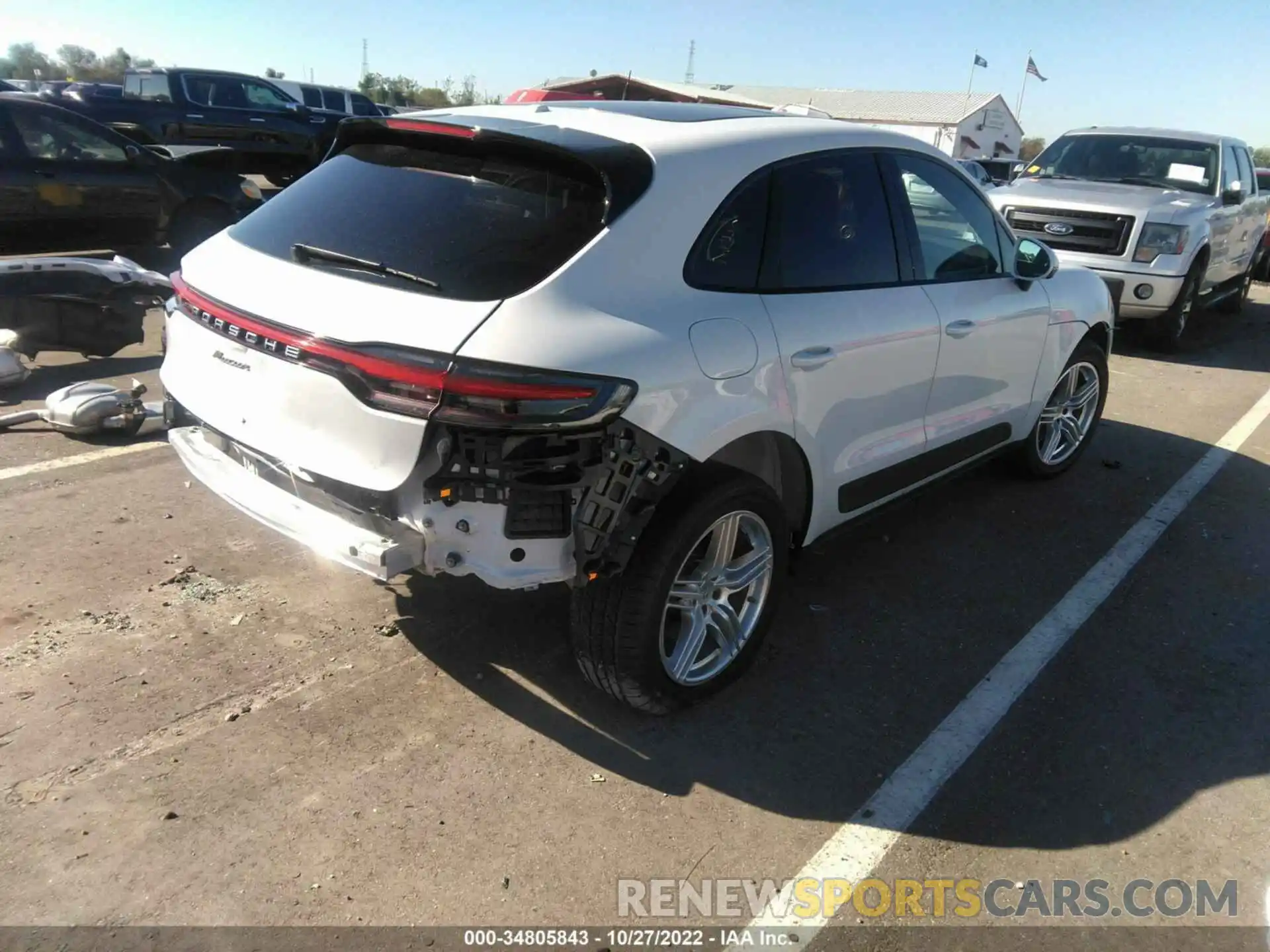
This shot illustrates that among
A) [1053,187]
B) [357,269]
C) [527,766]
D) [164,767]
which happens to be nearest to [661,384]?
[357,269]

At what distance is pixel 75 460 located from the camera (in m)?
4.92

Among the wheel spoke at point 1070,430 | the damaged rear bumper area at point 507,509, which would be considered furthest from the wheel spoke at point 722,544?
the wheel spoke at point 1070,430

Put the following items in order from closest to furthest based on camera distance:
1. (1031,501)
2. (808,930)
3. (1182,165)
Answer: (808,930)
(1031,501)
(1182,165)

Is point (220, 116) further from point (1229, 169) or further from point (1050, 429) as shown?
point (1050, 429)

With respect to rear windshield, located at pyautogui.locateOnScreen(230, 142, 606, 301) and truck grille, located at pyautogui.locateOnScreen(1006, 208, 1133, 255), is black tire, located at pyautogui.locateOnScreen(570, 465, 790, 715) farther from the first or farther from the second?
truck grille, located at pyautogui.locateOnScreen(1006, 208, 1133, 255)

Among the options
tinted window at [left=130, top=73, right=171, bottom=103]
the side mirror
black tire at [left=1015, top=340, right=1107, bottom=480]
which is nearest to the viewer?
the side mirror

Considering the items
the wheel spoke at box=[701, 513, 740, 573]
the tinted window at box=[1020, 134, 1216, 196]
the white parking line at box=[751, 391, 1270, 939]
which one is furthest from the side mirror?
the tinted window at box=[1020, 134, 1216, 196]

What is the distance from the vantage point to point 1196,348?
34.2 ft

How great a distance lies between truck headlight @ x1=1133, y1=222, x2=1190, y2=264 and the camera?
9281 mm

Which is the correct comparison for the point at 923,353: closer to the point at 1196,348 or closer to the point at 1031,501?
the point at 1031,501

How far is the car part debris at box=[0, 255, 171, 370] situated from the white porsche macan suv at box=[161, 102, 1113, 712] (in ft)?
10.2

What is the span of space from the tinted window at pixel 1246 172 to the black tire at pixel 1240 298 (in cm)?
106

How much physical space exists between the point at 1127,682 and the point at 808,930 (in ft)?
6.15

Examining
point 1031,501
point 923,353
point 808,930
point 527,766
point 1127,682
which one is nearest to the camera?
point 808,930
